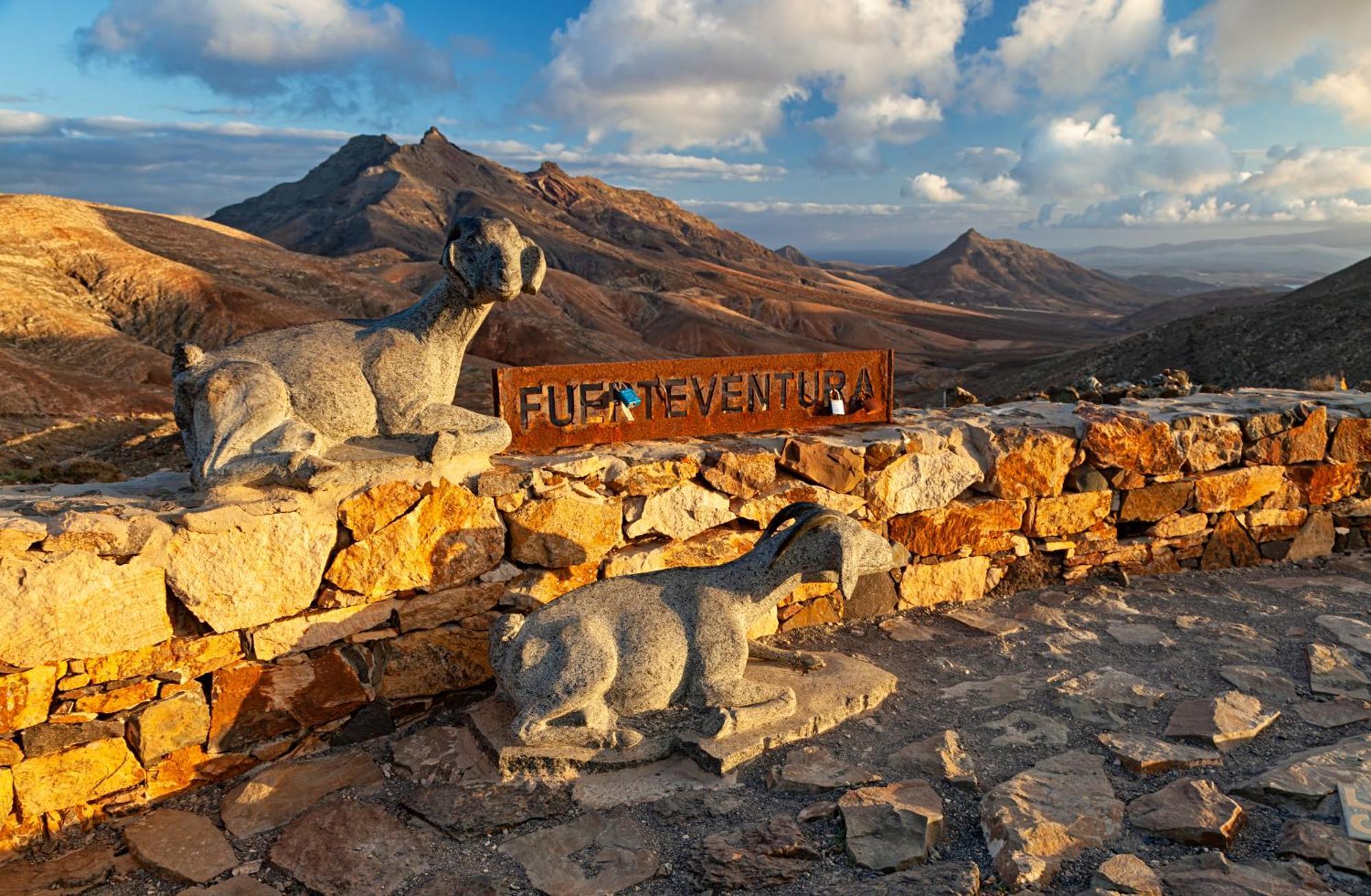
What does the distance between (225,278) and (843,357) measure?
106ft

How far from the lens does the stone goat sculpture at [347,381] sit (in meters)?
3.73

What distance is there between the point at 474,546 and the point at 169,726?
141 centimetres

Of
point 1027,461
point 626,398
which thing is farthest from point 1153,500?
point 626,398

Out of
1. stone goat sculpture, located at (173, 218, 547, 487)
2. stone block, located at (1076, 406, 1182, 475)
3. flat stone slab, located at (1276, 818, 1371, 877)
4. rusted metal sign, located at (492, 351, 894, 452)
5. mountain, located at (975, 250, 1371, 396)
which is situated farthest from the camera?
mountain, located at (975, 250, 1371, 396)

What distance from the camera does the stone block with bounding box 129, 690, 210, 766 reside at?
340cm

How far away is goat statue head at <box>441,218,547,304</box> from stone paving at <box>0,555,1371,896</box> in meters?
1.99

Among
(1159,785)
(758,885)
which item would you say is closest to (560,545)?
(758,885)

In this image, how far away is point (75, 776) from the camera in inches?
129

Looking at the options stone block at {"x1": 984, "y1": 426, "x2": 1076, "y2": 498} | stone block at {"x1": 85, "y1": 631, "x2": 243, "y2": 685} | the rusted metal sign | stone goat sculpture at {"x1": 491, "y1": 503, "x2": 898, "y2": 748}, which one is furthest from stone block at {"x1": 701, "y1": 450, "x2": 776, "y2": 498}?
stone block at {"x1": 85, "y1": 631, "x2": 243, "y2": 685}

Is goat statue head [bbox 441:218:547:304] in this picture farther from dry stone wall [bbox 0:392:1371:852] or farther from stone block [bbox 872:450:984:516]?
stone block [bbox 872:450:984:516]

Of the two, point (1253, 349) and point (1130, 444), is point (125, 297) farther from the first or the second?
point (1253, 349)

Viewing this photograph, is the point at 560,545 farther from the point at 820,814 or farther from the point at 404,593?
the point at 820,814

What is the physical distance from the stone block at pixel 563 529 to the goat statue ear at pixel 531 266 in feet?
3.40

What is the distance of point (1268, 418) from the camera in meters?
5.89
